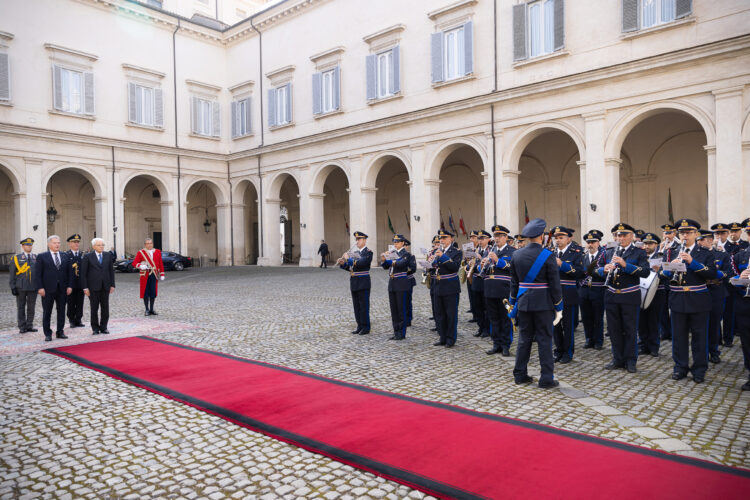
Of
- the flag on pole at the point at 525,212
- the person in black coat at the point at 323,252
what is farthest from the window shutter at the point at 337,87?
the flag on pole at the point at 525,212

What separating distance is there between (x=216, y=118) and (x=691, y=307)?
28128 millimetres

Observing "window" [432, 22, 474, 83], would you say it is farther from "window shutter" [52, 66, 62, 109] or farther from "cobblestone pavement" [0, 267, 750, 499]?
"window shutter" [52, 66, 62, 109]

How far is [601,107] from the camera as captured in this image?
17.0 metres

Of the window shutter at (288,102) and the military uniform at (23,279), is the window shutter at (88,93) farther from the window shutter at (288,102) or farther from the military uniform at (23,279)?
the military uniform at (23,279)

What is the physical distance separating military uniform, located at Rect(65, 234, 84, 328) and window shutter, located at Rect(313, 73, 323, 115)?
17509 mm

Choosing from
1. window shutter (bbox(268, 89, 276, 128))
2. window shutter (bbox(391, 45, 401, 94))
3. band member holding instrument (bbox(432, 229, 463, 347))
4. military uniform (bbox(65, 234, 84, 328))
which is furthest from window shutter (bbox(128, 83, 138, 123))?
band member holding instrument (bbox(432, 229, 463, 347))

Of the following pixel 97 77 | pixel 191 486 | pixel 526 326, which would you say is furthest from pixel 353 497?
pixel 97 77

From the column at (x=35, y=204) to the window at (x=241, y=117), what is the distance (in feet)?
32.8

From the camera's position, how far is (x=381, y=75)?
75.7 ft

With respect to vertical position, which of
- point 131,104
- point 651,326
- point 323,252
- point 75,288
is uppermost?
point 131,104

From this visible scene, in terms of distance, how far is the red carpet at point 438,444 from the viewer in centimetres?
335

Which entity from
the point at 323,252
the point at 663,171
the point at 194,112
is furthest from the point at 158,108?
the point at 663,171

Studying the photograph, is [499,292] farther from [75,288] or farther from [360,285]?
[75,288]

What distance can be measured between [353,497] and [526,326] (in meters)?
3.14
